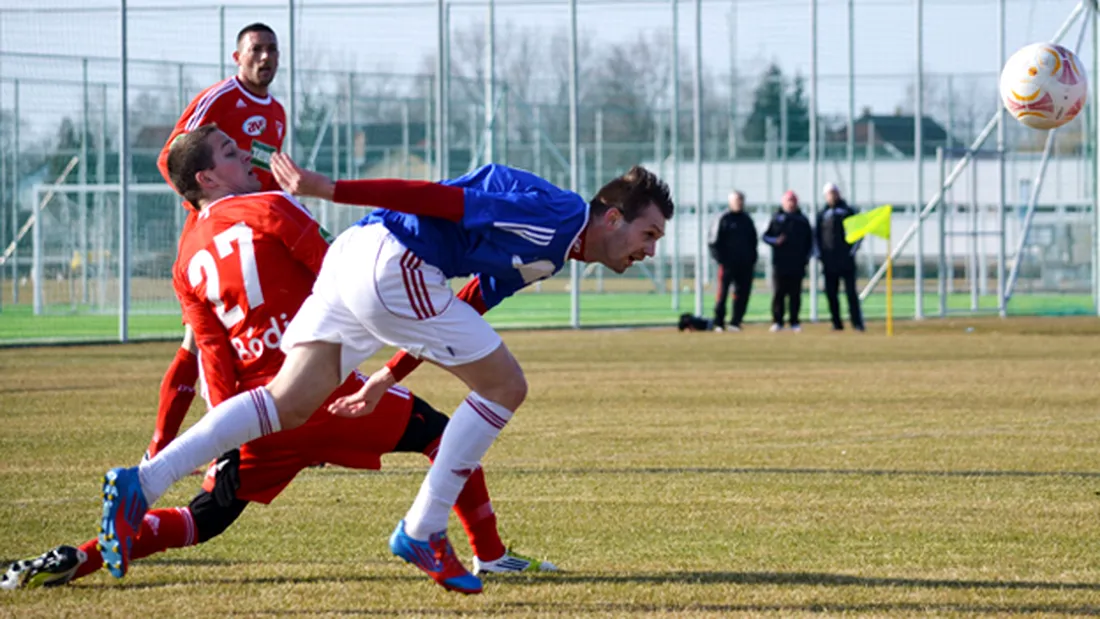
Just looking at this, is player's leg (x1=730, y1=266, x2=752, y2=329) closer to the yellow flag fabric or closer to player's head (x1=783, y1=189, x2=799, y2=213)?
player's head (x1=783, y1=189, x2=799, y2=213)

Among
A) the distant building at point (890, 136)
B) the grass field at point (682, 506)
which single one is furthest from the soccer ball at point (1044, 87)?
the distant building at point (890, 136)

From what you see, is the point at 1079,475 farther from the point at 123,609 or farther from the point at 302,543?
the point at 123,609

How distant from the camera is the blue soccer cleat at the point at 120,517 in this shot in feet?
14.9

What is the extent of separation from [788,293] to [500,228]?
19.0 meters

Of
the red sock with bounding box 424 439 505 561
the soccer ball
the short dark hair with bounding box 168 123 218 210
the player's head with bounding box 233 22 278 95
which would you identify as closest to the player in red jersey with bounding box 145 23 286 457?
the player's head with bounding box 233 22 278 95

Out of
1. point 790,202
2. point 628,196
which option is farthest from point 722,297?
point 628,196

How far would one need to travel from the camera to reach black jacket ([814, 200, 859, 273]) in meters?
22.8

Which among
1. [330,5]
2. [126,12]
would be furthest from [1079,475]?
[330,5]

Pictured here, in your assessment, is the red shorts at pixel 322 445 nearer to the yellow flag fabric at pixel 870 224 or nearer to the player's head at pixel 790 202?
the yellow flag fabric at pixel 870 224

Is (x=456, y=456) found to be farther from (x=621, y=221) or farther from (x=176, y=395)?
(x=176, y=395)

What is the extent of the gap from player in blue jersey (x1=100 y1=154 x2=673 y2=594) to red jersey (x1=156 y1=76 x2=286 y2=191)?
9.99 feet

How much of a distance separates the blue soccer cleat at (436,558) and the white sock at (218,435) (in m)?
0.54

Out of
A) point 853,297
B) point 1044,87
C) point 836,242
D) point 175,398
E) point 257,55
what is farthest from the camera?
point 836,242

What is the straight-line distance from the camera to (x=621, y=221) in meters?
4.90
